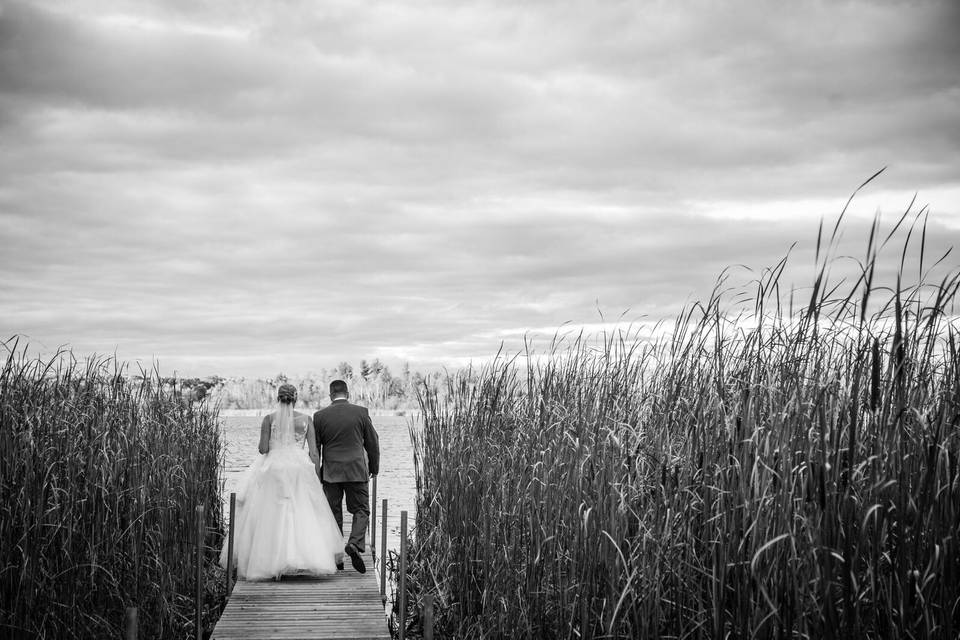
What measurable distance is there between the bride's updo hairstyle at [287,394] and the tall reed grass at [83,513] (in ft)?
3.73

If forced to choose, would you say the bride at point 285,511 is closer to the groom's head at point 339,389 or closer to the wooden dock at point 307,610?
the wooden dock at point 307,610

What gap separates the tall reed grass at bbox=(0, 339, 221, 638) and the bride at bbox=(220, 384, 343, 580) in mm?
712

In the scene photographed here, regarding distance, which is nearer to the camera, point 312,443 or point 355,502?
point 312,443

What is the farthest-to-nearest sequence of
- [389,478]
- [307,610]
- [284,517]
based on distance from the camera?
[389,478] < [284,517] < [307,610]

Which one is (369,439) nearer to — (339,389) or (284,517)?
(339,389)

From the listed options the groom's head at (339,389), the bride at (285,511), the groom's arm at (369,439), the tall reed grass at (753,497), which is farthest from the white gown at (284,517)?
the tall reed grass at (753,497)

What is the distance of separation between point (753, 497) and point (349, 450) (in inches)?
197

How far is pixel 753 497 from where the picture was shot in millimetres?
3582

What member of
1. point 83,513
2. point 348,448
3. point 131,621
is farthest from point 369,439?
point 131,621

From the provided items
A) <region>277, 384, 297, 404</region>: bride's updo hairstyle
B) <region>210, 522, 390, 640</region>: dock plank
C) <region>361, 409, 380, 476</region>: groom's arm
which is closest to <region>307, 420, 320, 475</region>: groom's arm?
<region>277, 384, 297, 404</region>: bride's updo hairstyle

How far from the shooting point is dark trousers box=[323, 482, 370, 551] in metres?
7.79

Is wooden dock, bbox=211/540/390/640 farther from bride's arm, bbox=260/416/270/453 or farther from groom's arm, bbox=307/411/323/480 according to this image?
bride's arm, bbox=260/416/270/453

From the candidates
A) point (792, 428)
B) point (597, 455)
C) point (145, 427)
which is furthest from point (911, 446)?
point (145, 427)

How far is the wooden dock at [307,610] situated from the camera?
19.6 feet
